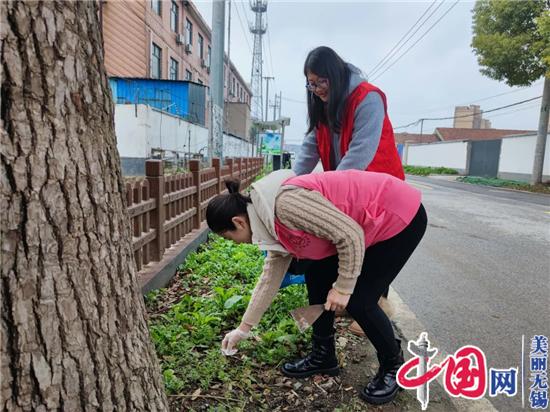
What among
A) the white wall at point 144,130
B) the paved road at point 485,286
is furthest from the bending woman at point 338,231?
the white wall at point 144,130

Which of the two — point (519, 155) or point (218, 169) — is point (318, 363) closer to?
point (218, 169)

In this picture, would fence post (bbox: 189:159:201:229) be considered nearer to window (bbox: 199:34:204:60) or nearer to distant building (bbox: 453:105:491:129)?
window (bbox: 199:34:204:60)

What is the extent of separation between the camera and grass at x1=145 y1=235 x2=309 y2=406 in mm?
2176

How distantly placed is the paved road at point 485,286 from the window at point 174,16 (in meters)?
19.4

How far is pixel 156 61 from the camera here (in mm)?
20781

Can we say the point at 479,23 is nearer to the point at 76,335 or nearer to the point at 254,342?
the point at 254,342

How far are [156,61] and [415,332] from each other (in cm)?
2059

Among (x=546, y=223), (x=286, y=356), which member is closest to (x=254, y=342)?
(x=286, y=356)

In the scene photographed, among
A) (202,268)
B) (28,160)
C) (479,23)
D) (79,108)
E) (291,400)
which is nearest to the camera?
(28,160)

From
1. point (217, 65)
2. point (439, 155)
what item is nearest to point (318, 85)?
point (217, 65)

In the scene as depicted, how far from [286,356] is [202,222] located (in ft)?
10.9

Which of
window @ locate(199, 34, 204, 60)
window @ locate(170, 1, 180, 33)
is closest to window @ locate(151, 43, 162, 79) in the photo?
window @ locate(170, 1, 180, 33)

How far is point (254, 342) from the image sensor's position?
101 inches

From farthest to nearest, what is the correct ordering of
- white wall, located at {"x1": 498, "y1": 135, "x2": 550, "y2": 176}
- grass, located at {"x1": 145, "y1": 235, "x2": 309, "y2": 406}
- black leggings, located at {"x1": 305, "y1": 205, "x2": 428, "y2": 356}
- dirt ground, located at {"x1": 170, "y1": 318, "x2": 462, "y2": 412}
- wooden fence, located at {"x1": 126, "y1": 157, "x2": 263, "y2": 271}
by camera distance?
1. white wall, located at {"x1": 498, "y1": 135, "x2": 550, "y2": 176}
2. wooden fence, located at {"x1": 126, "y1": 157, "x2": 263, "y2": 271}
3. grass, located at {"x1": 145, "y1": 235, "x2": 309, "y2": 406}
4. dirt ground, located at {"x1": 170, "y1": 318, "x2": 462, "y2": 412}
5. black leggings, located at {"x1": 305, "y1": 205, "x2": 428, "y2": 356}
